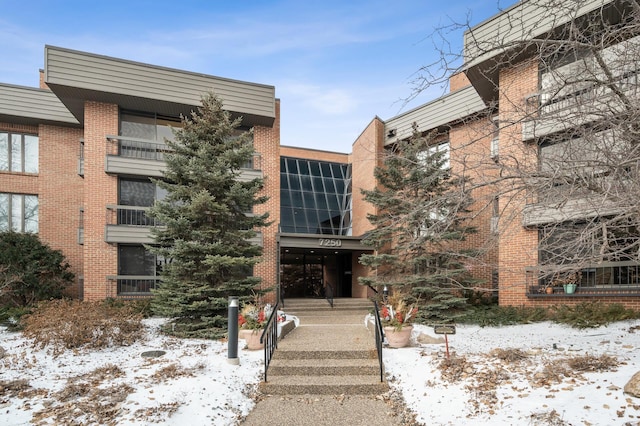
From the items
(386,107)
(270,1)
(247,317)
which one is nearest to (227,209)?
(247,317)

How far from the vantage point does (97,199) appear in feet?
48.0

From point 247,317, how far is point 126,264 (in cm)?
805

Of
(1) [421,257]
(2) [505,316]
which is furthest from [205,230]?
(2) [505,316]

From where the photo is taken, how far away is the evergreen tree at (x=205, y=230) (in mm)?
10391

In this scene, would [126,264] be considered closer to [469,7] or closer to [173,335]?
[173,335]

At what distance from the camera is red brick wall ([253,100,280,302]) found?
1620 centimetres

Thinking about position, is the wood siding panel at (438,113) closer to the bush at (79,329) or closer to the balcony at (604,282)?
the balcony at (604,282)

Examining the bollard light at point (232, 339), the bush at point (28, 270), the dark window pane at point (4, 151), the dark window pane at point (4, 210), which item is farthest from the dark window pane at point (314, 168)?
the bollard light at point (232, 339)

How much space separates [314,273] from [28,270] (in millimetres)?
13732

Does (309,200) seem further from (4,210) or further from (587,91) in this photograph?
(587,91)

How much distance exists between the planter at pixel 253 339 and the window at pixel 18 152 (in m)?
13.4

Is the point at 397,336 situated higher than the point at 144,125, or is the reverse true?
the point at 144,125

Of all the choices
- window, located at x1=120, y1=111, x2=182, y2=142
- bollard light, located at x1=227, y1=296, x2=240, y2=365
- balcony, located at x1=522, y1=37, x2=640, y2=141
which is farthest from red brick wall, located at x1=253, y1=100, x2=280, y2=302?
balcony, located at x1=522, y1=37, x2=640, y2=141

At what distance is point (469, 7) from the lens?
5.03 metres
